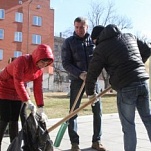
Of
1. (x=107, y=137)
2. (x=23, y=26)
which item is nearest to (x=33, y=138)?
(x=107, y=137)

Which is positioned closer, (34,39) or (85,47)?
(85,47)

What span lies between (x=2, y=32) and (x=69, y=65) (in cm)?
3492

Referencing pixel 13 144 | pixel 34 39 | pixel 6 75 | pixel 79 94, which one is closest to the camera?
pixel 13 144

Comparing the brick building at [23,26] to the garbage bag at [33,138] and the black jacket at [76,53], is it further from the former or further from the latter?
the garbage bag at [33,138]

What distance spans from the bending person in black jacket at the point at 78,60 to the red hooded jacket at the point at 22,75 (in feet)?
2.13

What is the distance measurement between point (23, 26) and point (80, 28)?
36.0 metres

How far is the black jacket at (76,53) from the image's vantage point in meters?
4.78

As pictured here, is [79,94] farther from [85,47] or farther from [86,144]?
[86,144]

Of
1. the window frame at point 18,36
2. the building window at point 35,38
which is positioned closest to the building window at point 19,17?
the window frame at point 18,36

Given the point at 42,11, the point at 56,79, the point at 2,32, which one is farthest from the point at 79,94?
the point at 56,79

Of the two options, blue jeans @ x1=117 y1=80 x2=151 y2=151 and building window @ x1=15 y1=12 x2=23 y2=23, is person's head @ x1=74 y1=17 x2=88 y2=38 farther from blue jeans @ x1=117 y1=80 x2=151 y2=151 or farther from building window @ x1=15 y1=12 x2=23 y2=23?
building window @ x1=15 y1=12 x2=23 y2=23

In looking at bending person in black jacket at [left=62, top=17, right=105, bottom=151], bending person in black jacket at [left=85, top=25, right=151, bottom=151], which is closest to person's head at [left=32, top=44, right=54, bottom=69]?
bending person in black jacket at [left=85, top=25, right=151, bottom=151]

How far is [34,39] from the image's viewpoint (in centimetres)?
4059

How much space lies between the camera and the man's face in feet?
15.5
